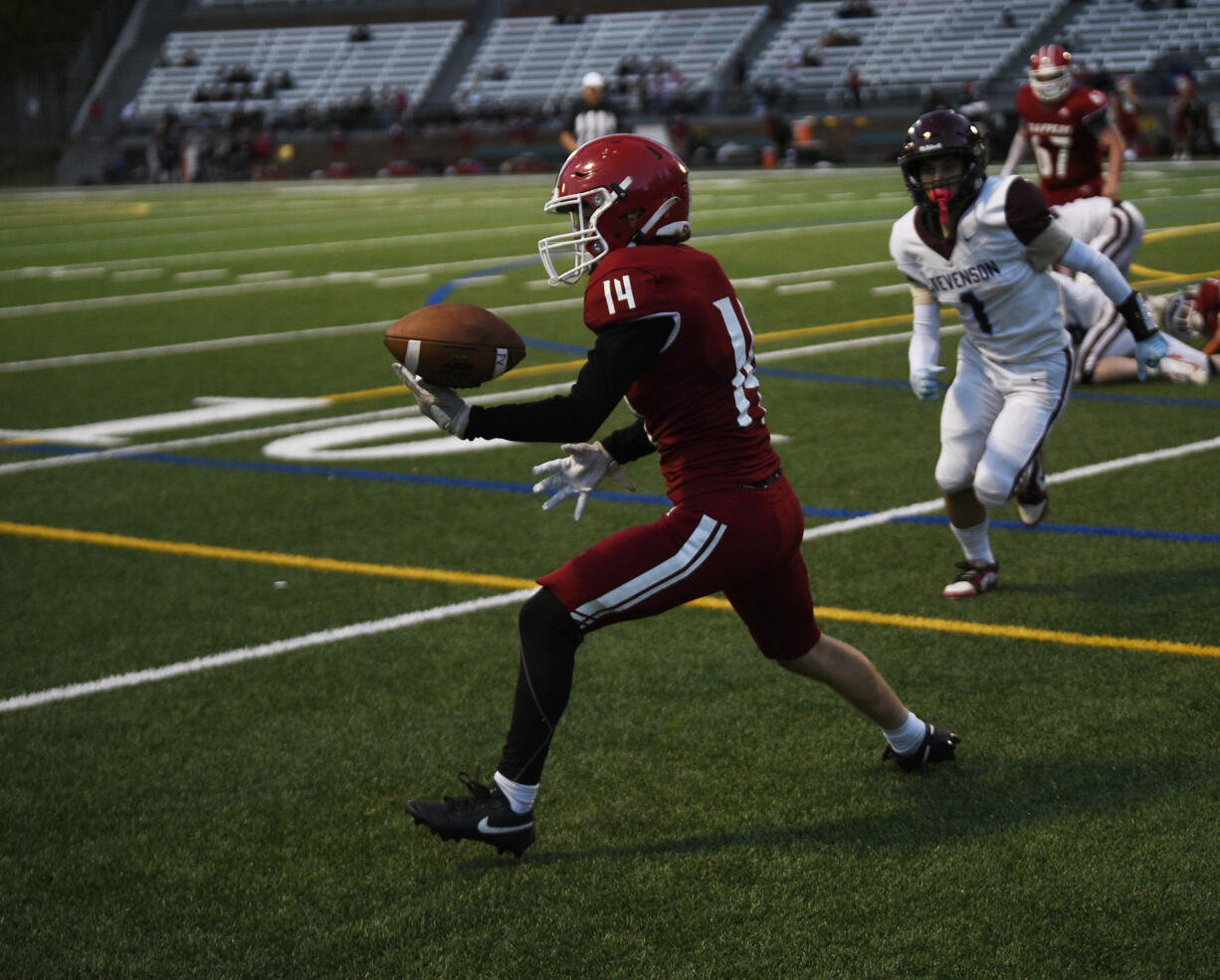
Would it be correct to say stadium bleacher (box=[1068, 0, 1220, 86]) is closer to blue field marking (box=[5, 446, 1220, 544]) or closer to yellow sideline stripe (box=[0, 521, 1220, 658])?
blue field marking (box=[5, 446, 1220, 544])

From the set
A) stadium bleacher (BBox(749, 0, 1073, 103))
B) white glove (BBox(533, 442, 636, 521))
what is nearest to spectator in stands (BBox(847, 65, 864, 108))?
stadium bleacher (BBox(749, 0, 1073, 103))

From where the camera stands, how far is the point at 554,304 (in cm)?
1312

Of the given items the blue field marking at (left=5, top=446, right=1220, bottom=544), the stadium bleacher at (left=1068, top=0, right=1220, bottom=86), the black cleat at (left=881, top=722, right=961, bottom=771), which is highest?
the black cleat at (left=881, top=722, right=961, bottom=771)

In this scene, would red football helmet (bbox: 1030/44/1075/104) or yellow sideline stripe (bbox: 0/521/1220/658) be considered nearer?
yellow sideline stripe (bbox: 0/521/1220/658)

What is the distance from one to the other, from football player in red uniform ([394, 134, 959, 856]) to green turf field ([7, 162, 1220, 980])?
360mm

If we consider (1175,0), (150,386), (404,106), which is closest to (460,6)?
(404,106)

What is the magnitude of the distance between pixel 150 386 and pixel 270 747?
6178 millimetres

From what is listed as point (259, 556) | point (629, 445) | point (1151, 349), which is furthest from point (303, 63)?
point (629, 445)

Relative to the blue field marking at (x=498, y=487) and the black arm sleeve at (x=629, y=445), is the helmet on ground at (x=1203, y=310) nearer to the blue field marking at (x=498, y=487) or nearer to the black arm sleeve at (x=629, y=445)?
the blue field marking at (x=498, y=487)

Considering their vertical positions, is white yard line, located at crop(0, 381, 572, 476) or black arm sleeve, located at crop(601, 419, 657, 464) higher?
black arm sleeve, located at crop(601, 419, 657, 464)

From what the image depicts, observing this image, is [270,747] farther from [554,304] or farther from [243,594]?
[554,304]

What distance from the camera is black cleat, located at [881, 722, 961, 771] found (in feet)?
12.9

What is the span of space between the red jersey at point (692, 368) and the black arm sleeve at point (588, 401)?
0.04 m

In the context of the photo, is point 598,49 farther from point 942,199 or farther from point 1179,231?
point 942,199
